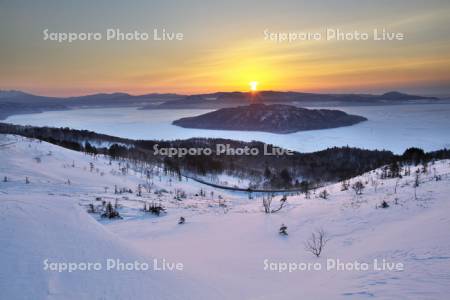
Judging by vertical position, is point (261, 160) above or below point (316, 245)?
above

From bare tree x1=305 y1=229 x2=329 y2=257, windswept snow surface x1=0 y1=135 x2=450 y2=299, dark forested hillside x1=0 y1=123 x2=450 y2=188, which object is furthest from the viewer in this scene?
dark forested hillside x1=0 y1=123 x2=450 y2=188

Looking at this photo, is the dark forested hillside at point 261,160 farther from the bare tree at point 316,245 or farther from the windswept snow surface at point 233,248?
the bare tree at point 316,245

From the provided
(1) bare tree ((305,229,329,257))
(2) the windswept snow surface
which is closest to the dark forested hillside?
(2) the windswept snow surface

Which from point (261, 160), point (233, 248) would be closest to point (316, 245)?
point (233, 248)

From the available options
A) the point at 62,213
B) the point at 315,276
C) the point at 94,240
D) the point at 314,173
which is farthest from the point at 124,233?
the point at 314,173

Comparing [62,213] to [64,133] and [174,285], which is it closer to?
[174,285]

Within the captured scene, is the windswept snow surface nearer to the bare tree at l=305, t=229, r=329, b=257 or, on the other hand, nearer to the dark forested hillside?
the bare tree at l=305, t=229, r=329, b=257

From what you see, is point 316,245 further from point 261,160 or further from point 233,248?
point 261,160

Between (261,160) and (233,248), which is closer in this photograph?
(233,248)

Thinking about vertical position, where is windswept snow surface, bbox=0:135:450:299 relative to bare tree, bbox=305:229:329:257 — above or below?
above

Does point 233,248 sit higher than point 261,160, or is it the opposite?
point 261,160
